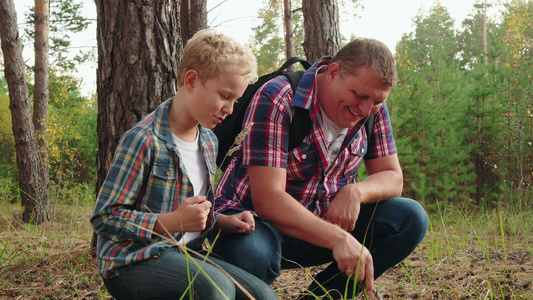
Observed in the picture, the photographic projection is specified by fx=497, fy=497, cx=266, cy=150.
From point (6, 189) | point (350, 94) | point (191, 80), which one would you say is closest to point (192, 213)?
point (191, 80)

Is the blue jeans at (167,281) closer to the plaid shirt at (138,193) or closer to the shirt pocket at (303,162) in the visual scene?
the plaid shirt at (138,193)

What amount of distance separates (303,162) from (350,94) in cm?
40

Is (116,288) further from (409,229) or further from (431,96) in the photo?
(431,96)

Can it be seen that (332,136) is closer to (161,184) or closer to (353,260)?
(353,260)

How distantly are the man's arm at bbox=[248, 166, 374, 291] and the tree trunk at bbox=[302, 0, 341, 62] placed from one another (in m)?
3.96

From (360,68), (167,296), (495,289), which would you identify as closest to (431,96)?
(495,289)

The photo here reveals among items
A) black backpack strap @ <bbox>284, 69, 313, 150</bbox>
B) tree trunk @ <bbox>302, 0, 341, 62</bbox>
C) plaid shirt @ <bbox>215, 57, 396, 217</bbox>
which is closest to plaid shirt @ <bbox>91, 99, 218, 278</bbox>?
plaid shirt @ <bbox>215, 57, 396, 217</bbox>

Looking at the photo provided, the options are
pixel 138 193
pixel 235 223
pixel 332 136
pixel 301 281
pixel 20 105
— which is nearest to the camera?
pixel 138 193

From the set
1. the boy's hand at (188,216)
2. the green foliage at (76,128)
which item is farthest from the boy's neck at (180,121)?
the green foliage at (76,128)

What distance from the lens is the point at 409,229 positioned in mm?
2447

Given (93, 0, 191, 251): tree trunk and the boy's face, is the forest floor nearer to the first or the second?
(93, 0, 191, 251): tree trunk

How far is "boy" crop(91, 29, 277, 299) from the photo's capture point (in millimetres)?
1685

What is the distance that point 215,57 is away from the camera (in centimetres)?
182

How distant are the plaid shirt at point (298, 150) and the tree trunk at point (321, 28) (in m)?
3.45
